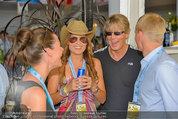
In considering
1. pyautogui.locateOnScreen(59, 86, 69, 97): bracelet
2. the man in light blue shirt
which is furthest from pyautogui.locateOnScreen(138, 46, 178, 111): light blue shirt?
pyautogui.locateOnScreen(59, 86, 69, 97): bracelet

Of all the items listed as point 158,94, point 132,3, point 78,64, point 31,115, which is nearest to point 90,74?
point 78,64

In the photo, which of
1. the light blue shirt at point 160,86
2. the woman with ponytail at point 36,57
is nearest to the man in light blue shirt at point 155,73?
the light blue shirt at point 160,86

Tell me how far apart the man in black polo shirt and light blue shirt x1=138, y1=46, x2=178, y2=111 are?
20.8 inches

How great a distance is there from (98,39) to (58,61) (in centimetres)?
170

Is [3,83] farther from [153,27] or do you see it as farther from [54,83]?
[153,27]

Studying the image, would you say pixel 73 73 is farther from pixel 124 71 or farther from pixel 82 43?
pixel 124 71

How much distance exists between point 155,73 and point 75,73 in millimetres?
804

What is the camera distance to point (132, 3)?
3174mm

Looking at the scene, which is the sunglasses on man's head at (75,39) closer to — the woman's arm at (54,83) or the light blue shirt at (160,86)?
the woman's arm at (54,83)

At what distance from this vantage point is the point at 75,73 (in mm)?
2168

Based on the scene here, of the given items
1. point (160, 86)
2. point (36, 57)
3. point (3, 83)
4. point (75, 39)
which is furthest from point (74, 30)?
point (160, 86)

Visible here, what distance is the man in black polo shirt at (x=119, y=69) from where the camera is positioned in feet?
7.73

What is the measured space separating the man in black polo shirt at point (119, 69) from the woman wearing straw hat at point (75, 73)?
15 cm

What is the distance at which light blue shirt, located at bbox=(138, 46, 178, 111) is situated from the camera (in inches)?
61.3
